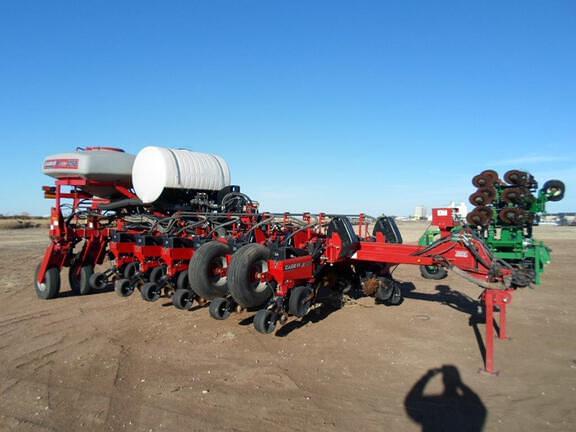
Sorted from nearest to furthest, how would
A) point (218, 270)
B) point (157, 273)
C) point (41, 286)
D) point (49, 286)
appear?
point (218, 270)
point (157, 273)
point (49, 286)
point (41, 286)

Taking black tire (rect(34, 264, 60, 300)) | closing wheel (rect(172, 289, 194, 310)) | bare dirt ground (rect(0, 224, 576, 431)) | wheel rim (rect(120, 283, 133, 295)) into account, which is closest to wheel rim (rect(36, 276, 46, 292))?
black tire (rect(34, 264, 60, 300))

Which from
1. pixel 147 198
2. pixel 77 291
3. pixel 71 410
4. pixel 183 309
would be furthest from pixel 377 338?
pixel 77 291

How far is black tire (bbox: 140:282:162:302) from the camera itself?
27.4ft

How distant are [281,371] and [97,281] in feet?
20.6

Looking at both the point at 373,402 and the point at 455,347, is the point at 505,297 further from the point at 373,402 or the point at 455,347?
the point at 373,402

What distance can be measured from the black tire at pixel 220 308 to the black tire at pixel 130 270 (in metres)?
2.82

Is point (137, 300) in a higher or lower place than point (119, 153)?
lower

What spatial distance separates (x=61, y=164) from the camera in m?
9.91

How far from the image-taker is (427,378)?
4922 mm

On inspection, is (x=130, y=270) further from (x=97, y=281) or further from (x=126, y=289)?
(x=97, y=281)

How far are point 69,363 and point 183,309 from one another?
9.13 ft

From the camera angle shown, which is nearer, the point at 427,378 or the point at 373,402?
the point at 373,402


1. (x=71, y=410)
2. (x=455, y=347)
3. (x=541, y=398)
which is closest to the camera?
(x=71, y=410)

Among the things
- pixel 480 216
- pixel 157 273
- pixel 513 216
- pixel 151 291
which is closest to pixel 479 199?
pixel 480 216
